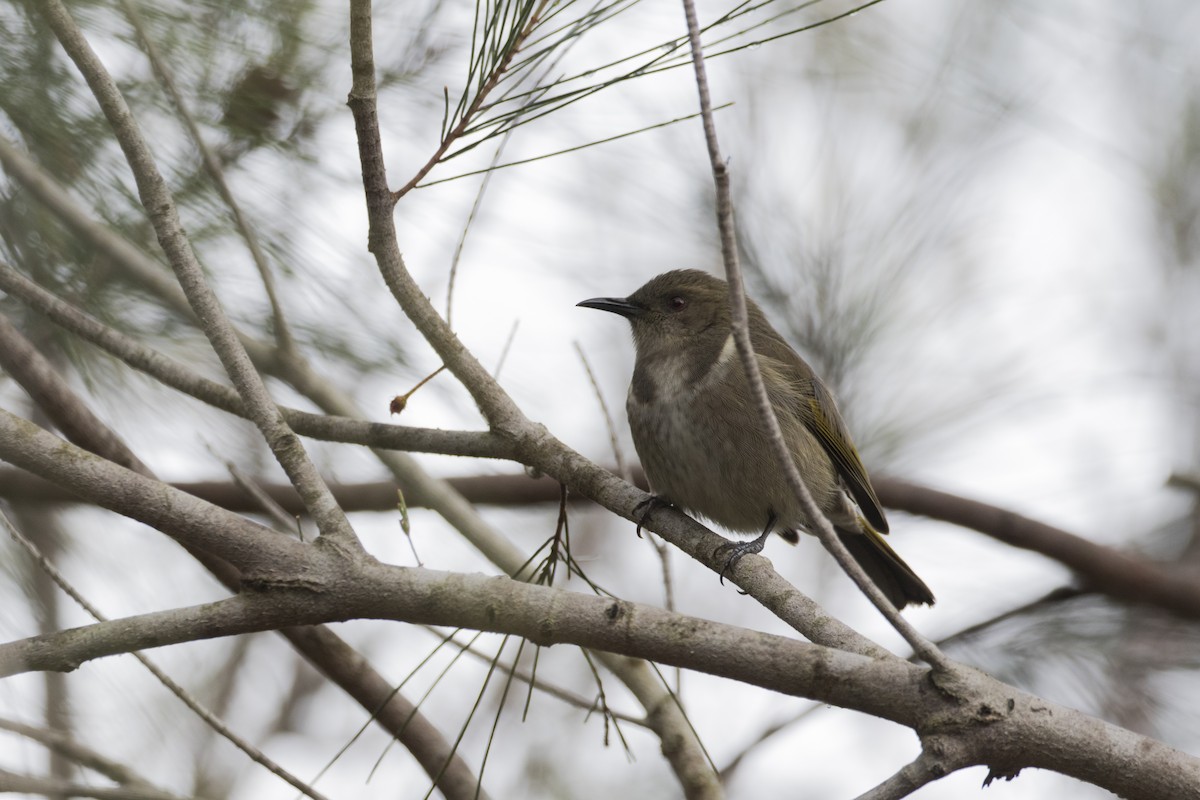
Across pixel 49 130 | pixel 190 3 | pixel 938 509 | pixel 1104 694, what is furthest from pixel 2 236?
pixel 1104 694

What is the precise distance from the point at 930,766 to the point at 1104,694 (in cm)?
305

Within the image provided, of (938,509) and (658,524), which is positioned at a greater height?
(938,509)

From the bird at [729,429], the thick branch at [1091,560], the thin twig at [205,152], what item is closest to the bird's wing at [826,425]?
the bird at [729,429]

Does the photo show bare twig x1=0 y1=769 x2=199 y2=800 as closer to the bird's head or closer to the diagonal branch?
the diagonal branch

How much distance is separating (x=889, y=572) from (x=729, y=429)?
113 cm

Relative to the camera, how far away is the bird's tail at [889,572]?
4578mm

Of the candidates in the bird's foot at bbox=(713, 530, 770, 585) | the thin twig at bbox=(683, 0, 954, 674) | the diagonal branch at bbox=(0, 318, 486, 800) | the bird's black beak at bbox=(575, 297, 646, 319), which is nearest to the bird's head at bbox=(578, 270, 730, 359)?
the bird's black beak at bbox=(575, 297, 646, 319)

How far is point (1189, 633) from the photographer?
15.0 feet

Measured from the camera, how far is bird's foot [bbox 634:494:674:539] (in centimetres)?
317

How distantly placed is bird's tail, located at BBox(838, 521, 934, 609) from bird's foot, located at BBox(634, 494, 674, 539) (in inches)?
44.3

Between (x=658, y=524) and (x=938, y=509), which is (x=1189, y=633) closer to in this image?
(x=938, y=509)

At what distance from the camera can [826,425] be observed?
4410mm

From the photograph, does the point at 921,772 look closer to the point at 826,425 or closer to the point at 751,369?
the point at 751,369

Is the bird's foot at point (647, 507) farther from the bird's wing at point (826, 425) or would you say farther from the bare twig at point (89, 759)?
the bare twig at point (89, 759)
